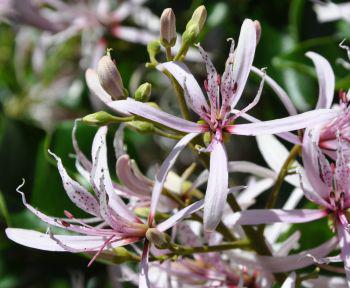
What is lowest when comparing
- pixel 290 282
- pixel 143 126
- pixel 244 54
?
pixel 290 282

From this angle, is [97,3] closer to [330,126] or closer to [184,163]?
[184,163]

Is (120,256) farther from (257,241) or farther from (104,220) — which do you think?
(257,241)

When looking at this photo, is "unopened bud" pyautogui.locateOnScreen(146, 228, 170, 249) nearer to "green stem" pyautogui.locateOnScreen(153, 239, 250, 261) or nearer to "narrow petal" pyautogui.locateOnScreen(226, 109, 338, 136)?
"green stem" pyautogui.locateOnScreen(153, 239, 250, 261)

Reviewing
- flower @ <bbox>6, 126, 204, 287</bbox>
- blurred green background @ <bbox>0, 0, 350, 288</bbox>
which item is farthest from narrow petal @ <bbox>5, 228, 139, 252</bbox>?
blurred green background @ <bbox>0, 0, 350, 288</bbox>

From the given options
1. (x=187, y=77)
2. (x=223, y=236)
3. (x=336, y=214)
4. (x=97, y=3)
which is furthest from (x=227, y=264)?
(x=97, y=3)

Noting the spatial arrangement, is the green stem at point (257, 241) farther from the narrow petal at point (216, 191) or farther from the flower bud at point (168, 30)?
the flower bud at point (168, 30)

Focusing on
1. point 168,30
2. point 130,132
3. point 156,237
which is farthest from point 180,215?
point 130,132

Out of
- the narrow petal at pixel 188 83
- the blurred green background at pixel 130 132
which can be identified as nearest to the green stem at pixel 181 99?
the narrow petal at pixel 188 83
